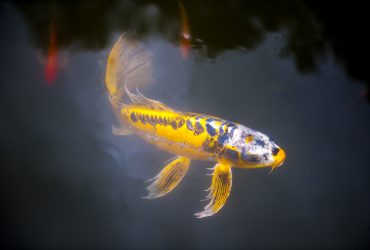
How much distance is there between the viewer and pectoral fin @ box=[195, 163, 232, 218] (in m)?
2.28

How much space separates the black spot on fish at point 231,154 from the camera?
7.13 feet

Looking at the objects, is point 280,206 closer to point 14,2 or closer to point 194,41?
point 194,41

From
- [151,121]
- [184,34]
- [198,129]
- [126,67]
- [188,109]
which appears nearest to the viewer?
[198,129]

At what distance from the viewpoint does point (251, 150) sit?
6.97 feet

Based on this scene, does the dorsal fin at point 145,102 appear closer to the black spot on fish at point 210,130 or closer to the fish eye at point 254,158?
the black spot on fish at point 210,130

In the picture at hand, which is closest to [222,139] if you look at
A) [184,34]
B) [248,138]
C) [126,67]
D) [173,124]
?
[248,138]

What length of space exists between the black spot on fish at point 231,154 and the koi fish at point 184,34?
117 cm

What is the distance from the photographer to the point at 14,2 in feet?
10.7

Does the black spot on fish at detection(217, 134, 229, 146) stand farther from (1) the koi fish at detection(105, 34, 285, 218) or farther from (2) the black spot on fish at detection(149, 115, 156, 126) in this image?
(2) the black spot on fish at detection(149, 115, 156, 126)

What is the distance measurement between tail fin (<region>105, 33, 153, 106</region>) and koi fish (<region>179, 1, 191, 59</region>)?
32cm

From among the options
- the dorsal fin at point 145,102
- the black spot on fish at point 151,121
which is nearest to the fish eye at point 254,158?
the dorsal fin at point 145,102

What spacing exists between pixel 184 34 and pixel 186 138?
127cm

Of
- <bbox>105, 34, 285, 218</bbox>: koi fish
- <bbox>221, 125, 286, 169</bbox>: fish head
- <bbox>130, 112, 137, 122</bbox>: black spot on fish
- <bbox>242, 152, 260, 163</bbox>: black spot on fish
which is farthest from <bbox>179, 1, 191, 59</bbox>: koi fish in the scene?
<bbox>242, 152, 260, 163</bbox>: black spot on fish

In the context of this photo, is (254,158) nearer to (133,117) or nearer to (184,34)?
(133,117)
